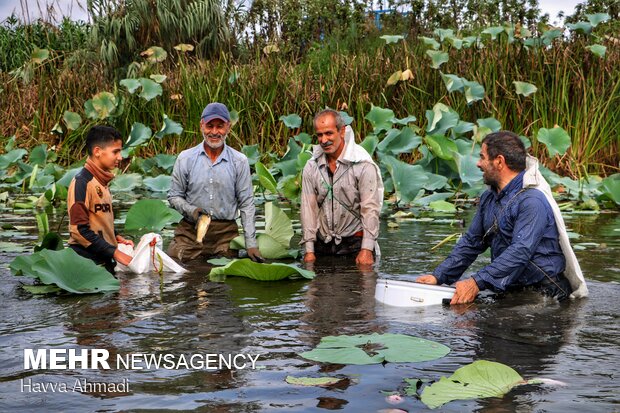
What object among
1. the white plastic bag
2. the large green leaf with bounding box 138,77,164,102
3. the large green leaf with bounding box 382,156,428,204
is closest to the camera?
the white plastic bag

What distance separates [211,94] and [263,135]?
0.95 meters

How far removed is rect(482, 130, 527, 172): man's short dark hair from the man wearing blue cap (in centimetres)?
226

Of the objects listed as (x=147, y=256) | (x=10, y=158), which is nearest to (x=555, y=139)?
(x=147, y=256)

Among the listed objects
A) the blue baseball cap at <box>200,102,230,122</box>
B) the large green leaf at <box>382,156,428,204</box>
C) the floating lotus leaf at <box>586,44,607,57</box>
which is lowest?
the large green leaf at <box>382,156,428,204</box>

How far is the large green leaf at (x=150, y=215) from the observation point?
282 inches

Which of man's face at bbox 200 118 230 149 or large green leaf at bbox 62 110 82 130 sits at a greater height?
large green leaf at bbox 62 110 82 130

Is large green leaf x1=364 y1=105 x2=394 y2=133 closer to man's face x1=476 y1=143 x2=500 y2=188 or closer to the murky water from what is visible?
the murky water

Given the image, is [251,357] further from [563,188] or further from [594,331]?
[563,188]

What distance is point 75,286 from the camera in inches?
225

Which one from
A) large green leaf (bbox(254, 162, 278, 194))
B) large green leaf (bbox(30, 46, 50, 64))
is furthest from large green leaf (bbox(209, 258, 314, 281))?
large green leaf (bbox(30, 46, 50, 64))

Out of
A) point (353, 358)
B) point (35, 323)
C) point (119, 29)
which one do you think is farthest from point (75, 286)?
point (119, 29)

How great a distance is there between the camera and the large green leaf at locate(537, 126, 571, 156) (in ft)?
33.7

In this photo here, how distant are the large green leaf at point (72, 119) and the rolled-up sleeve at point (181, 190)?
19.9ft

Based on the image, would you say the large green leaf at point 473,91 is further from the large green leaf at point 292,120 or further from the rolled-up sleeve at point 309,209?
the rolled-up sleeve at point 309,209
